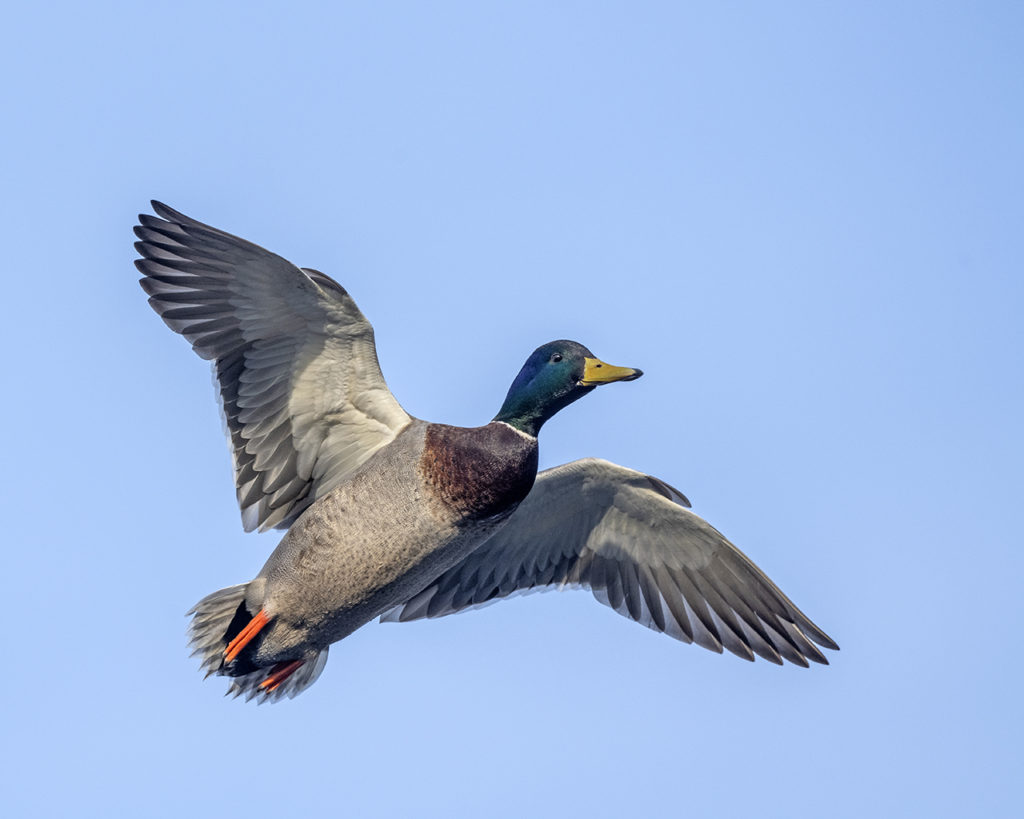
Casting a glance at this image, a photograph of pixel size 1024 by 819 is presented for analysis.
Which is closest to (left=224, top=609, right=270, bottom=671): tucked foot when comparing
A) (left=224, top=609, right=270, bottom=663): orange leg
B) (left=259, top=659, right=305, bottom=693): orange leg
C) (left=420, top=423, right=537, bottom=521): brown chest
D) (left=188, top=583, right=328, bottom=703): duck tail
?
(left=224, top=609, right=270, bottom=663): orange leg

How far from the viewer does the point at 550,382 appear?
8.19 meters

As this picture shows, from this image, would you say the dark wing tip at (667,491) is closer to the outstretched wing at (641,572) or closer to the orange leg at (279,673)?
the outstretched wing at (641,572)

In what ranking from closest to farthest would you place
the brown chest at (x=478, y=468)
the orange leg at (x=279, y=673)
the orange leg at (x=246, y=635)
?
the brown chest at (x=478, y=468) < the orange leg at (x=246, y=635) < the orange leg at (x=279, y=673)

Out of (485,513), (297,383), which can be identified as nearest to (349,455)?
(297,383)

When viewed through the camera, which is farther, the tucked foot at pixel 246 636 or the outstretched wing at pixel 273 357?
the tucked foot at pixel 246 636

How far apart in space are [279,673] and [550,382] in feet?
8.67

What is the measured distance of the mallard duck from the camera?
779 cm

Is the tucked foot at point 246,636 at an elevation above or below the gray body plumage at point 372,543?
below

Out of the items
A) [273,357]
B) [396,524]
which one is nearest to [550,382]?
[396,524]

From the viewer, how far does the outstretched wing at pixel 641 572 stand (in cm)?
910

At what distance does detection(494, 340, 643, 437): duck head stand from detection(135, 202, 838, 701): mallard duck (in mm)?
10

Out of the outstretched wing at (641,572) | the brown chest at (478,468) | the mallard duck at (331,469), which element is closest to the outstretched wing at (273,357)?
the mallard duck at (331,469)

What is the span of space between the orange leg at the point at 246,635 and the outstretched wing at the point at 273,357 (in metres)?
0.62

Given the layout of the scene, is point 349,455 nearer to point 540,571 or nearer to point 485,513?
point 485,513
